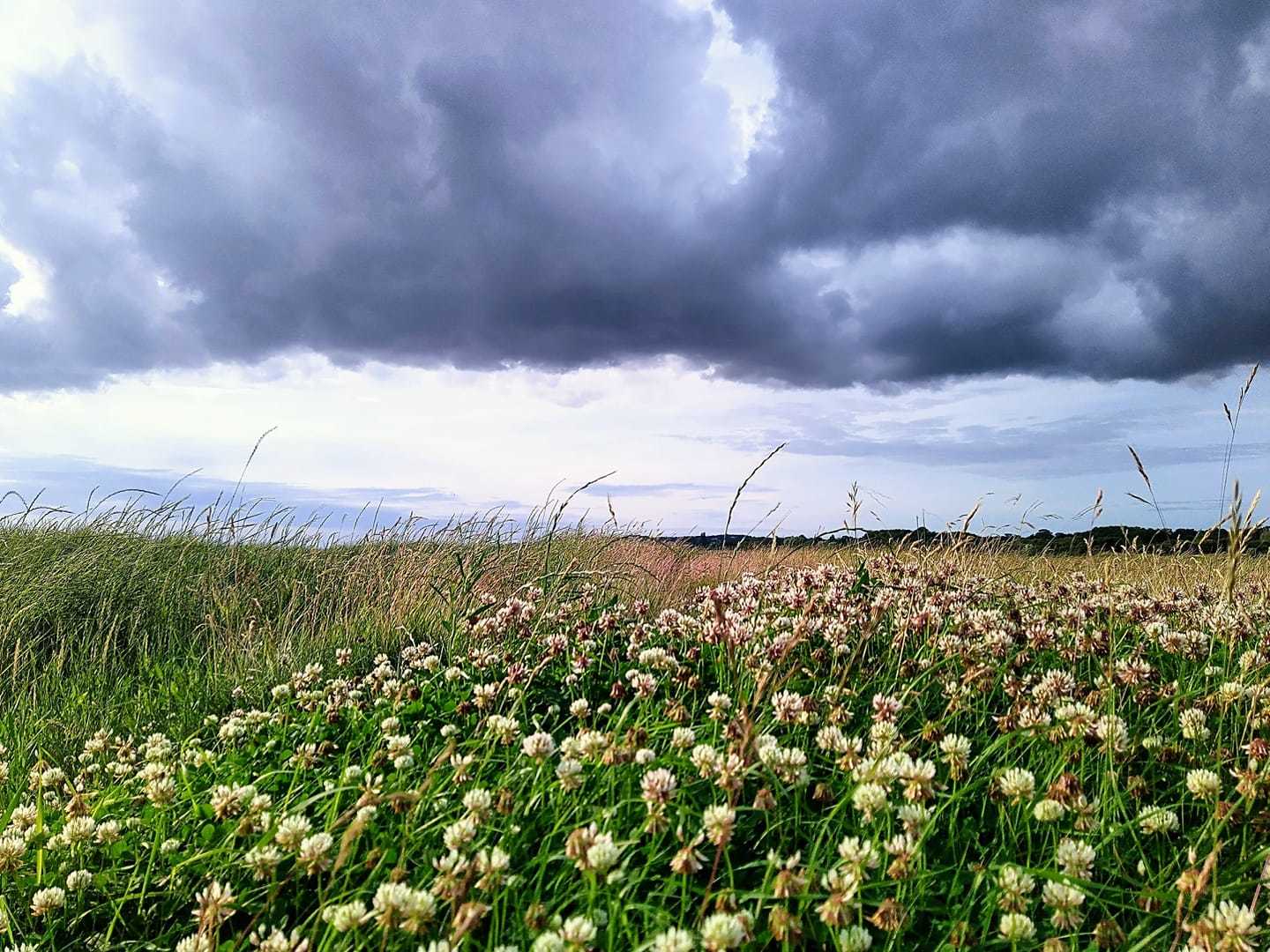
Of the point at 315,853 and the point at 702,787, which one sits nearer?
the point at 315,853

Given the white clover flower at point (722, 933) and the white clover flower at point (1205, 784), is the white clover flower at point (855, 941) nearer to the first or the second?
the white clover flower at point (722, 933)

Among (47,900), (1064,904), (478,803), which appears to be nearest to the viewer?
(1064,904)

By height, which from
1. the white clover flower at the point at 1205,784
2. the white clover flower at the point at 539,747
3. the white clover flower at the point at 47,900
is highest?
the white clover flower at the point at 539,747

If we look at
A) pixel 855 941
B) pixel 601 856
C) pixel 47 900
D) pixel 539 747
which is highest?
pixel 539 747

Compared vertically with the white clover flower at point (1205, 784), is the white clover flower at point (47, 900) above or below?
below

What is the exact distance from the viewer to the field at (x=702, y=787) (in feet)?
8.80

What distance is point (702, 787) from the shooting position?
3436 mm

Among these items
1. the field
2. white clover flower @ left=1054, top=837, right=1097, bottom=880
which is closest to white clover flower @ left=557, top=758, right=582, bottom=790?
the field

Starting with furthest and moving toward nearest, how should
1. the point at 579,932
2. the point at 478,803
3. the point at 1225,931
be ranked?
the point at 478,803 < the point at 1225,931 < the point at 579,932

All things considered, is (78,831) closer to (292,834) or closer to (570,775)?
(292,834)

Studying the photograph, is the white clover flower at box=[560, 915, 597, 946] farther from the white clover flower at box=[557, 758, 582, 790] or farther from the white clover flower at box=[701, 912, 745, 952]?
the white clover flower at box=[557, 758, 582, 790]

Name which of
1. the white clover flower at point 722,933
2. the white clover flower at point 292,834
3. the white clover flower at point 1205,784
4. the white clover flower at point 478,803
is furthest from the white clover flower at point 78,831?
Answer: the white clover flower at point 1205,784

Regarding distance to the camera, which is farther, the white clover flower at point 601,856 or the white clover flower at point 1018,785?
the white clover flower at point 1018,785

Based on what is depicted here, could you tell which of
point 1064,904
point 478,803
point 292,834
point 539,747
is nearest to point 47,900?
point 292,834
